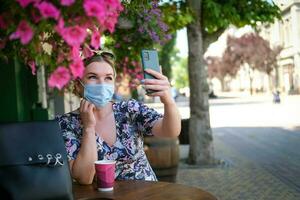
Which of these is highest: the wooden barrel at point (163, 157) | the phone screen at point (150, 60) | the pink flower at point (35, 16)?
the pink flower at point (35, 16)

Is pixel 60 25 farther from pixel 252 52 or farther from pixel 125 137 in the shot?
pixel 252 52

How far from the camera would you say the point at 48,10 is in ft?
4.24

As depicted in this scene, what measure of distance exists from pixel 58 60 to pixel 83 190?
4.35ft

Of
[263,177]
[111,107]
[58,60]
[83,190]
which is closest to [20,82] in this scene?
[111,107]

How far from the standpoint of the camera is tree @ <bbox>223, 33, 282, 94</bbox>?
4850 cm

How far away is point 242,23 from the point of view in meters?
9.03

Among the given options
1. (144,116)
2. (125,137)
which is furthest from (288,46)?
(125,137)

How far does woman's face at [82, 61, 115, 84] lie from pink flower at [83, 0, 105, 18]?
59.6 inches

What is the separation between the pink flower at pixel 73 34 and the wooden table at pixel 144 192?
126 cm

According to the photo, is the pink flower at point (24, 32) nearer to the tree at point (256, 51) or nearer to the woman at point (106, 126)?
the woman at point (106, 126)

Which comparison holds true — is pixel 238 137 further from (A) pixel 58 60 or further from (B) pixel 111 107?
(A) pixel 58 60

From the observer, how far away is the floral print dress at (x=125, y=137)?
2.90 meters

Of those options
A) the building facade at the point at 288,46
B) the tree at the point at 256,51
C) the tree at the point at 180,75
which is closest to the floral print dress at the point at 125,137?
the building facade at the point at 288,46

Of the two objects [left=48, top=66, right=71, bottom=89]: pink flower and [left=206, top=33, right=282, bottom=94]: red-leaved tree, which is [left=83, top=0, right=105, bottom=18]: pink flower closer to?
[left=48, top=66, right=71, bottom=89]: pink flower
